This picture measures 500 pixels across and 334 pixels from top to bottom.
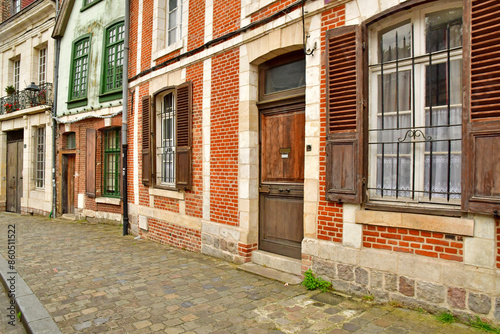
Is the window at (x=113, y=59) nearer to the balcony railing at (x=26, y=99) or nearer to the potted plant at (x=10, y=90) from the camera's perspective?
the balcony railing at (x=26, y=99)

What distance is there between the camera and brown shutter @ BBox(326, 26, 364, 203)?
4160 millimetres

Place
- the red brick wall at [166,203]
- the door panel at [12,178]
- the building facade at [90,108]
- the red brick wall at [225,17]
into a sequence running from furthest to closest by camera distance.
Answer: the door panel at [12,178] < the building facade at [90,108] < the red brick wall at [166,203] < the red brick wall at [225,17]

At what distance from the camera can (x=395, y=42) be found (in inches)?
164

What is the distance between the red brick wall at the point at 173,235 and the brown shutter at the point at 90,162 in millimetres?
3471

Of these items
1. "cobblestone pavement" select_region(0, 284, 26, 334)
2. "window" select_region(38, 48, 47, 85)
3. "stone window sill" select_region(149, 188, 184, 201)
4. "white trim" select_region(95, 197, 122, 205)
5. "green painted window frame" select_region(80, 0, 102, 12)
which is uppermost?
"green painted window frame" select_region(80, 0, 102, 12)

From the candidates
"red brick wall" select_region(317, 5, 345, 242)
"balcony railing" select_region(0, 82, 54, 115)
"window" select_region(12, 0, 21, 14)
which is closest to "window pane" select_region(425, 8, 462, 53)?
"red brick wall" select_region(317, 5, 345, 242)

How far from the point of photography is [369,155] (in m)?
4.29

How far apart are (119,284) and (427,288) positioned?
12.7 feet

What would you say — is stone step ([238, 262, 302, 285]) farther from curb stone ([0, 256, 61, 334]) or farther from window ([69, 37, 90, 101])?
window ([69, 37, 90, 101])

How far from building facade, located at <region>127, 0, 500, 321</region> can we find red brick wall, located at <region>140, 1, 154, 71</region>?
148 cm

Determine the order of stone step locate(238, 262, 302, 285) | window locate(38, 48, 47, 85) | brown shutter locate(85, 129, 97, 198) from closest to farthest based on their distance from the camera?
1. stone step locate(238, 262, 302, 285)
2. brown shutter locate(85, 129, 97, 198)
3. window locate(38, 48, 47, 85)

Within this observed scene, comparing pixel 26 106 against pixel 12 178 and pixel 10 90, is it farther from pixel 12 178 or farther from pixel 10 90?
pixel 12 178

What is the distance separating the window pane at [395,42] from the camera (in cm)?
408

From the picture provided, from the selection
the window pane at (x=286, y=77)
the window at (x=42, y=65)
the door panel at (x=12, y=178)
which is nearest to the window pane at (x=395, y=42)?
the window pane at (x=286, y=77)
